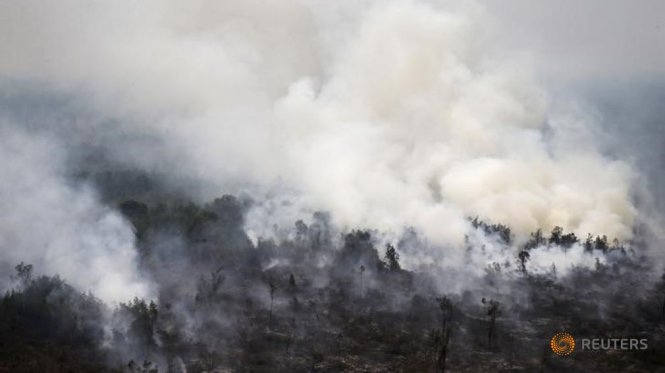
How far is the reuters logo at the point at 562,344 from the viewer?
77400 millimetres

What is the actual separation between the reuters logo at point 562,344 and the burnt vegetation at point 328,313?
1.55 m

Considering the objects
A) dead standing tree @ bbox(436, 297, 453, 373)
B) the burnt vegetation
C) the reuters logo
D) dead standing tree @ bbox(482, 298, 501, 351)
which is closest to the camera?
dead standing tree @ bbox(436, 297, 453, 373)

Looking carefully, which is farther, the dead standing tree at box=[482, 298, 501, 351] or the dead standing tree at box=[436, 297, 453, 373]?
the dead standing tree at box=[482, 298, 501, 351]

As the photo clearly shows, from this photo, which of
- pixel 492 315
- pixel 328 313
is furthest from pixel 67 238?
pixel 492 315

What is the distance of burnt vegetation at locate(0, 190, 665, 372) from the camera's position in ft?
239

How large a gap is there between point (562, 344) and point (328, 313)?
30.9m

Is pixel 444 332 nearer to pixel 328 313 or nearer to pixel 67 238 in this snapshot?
pixel 328 313

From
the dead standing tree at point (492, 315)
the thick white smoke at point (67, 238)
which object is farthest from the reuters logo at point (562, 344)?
the thick white smoke at point (67, 238)

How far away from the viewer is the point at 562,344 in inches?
3127

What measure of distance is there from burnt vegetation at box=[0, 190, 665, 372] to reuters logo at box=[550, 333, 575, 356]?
155cm

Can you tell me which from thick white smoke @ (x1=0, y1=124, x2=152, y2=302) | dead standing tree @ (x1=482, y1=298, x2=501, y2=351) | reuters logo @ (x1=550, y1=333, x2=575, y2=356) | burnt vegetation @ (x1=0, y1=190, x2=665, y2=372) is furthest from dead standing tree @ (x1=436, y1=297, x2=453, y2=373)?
thick white smoke @ (x1=0, y1=124, x2=152, y2=302)

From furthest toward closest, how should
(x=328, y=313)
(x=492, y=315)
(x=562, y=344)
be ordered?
(x=328, y=313) → (x=492, y=315) → (x=562, y=344)

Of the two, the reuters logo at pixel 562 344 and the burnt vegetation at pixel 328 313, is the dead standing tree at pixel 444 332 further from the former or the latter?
the reuters logo at pixel 562 344

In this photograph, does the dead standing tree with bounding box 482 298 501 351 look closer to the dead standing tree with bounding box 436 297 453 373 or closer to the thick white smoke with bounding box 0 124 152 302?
the dead standing tree with bounding box 436 297 453 373
